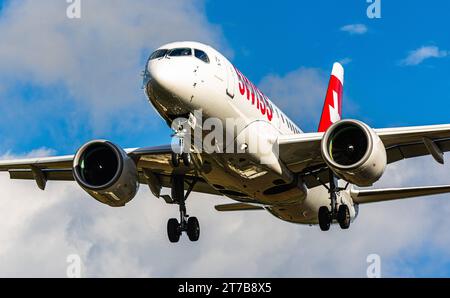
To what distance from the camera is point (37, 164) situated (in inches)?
1266

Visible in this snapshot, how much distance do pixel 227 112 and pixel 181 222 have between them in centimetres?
673

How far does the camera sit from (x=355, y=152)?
28.0 m

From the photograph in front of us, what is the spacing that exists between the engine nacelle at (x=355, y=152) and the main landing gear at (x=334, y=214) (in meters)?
3.08

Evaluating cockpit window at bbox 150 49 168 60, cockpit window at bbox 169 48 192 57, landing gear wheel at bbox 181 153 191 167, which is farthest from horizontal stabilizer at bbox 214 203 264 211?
cockpit window at bbox 150 49 168 60

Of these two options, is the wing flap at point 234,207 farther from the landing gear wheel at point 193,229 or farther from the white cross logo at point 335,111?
the white cross logo at point 335,111

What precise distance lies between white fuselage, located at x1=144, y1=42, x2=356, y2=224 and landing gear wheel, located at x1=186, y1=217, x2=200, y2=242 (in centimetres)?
170

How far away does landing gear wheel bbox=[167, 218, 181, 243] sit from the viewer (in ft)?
104

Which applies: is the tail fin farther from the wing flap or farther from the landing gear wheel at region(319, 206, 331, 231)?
the landing gear wheel at region(319, 206, 331, 231)

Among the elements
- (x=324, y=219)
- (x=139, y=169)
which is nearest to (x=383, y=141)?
(x=324, y=219)

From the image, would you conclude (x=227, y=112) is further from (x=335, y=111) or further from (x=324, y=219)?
(x=335, y=111)

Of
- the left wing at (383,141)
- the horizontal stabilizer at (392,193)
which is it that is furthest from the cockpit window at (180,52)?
the horizontal stabilizer at (392,193)

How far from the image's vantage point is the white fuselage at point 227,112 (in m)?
25.0
